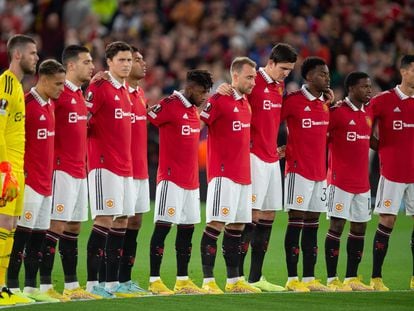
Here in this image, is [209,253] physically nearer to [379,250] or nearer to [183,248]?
[183,248]

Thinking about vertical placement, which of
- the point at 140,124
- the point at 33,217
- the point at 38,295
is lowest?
the point at 38,295

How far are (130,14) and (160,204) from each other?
12.7 metres

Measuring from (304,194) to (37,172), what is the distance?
10.7 ft

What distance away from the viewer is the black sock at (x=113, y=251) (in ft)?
43.2

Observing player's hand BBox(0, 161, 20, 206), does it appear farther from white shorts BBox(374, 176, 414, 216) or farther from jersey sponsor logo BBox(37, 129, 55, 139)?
white shorts BBox(374, 176, 414, 216)

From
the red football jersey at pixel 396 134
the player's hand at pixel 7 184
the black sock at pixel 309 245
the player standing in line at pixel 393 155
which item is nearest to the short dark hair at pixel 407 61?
the player standing in line at pixel 393 155

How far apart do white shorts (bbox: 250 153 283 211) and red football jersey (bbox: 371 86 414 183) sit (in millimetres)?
1418

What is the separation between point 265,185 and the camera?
14.0 m

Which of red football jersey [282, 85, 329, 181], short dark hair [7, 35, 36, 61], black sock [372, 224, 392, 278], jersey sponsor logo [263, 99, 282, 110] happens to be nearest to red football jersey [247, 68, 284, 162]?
jersey sponsor logo [263, 99, 282, 110]

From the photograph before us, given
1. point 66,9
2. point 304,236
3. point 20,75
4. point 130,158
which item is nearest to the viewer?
point 20,75

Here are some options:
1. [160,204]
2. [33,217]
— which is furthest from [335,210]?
[33,217]

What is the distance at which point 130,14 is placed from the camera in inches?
1010

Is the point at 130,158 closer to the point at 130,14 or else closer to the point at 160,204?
the point at 160,204

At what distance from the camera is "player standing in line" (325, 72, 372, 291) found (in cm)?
1429
